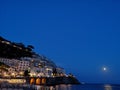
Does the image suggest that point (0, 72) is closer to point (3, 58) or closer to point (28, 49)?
point (3, 58)

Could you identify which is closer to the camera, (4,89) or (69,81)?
(4,89)

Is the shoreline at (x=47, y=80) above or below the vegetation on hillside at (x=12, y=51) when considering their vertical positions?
below

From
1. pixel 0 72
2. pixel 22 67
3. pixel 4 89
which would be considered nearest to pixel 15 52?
pixel 22 67

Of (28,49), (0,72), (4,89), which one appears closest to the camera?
(4,89)

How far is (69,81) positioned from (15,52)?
1630 inches

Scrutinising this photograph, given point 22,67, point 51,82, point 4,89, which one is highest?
point 22,67

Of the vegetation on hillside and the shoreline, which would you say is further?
the vegetation on hillside

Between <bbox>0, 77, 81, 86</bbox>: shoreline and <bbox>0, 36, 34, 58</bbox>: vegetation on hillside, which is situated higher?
<bbox>0, 36, 34, 58</bbox>: vegetation on hillside

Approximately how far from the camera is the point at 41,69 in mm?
163250

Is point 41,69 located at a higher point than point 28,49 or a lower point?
lower

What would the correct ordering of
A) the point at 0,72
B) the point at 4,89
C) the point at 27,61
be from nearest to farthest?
the point at 4,89 < the point at 0,72 < the point at 27,61

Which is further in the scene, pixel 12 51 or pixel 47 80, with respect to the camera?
pixel 12 51

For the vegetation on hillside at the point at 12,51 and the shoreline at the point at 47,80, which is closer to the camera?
the shoreline at the point at 47,80

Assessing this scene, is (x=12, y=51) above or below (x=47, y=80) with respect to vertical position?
above
